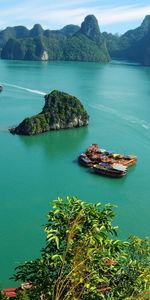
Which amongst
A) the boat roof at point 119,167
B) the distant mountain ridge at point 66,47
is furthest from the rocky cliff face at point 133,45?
the boat roof at point 119,167

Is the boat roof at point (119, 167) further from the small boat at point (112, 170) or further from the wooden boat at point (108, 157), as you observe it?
the wooden boat at point (108, 157)

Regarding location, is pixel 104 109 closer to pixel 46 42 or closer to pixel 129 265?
pixel 129 265

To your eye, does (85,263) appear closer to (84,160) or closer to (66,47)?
(84,160)

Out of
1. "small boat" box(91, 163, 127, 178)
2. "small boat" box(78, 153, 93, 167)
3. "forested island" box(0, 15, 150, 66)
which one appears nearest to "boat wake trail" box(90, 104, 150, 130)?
"small boat" box(78, 153, 93, 167)

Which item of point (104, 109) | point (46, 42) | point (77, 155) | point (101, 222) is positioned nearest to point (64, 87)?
point (104, 109)

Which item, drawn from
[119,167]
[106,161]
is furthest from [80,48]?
[119,167]
